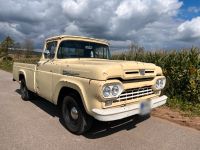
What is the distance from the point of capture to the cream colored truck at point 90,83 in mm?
4078

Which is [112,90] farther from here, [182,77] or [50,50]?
[182,77]

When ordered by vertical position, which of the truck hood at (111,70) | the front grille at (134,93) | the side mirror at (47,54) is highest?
the side mirror at (47,54)

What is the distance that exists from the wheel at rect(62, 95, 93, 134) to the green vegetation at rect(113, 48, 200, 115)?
355 centimetres

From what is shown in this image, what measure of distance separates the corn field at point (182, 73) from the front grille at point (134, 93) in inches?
115

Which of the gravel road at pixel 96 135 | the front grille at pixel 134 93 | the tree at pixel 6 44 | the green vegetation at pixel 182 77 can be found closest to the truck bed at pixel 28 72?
the gravel road at pixel 96 135

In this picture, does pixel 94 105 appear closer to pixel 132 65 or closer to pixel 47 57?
pixel 132 65

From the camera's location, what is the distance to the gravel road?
429 cm

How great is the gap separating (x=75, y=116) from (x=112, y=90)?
1233 mm

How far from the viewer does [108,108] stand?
4160 millimetres

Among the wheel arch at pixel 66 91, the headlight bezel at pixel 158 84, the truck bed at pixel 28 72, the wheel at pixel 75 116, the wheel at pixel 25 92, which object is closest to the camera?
the wheel arch at pixel 66 91

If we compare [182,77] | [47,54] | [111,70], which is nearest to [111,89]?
[111,70]

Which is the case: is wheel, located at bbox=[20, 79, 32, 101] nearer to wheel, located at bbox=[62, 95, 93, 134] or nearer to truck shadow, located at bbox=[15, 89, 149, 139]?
truck shadow, located at bbox=[15, 89, 149, 139]

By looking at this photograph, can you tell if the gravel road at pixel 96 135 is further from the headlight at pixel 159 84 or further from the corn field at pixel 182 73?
the corn field at pixel 182 73

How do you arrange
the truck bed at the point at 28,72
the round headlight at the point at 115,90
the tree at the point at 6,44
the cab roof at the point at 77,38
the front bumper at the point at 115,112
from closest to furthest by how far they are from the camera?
the front bumper at the point at 115,112 → the round headlight at the point at 115,90 → the cab roof at the point at 77,38 → the truck bed at the point at 28,72 → the tree at the point at 6,44
